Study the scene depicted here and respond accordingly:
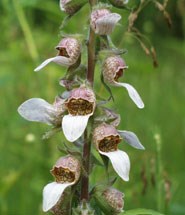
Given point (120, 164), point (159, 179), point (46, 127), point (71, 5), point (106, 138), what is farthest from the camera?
point (46, 127)

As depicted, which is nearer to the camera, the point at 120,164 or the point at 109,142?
the point at 120,164

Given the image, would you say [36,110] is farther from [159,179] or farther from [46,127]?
[46,127]

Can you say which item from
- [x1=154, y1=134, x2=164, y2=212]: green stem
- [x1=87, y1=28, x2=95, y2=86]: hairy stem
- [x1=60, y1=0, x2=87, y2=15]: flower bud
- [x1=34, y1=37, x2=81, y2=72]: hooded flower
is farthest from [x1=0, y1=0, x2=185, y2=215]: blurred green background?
[x1=60, y1=0, x2=87, y2=15]: flower bud

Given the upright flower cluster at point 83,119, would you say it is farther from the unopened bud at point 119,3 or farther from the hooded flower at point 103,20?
the unopened bud at point 119,3

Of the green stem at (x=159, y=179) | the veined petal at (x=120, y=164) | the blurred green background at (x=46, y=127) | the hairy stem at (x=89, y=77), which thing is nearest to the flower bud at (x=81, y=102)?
the hairy stem at (x=89, y=77)

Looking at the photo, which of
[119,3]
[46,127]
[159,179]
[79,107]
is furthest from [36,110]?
[46,127]

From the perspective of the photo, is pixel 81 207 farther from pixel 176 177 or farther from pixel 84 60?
pixel 176 177

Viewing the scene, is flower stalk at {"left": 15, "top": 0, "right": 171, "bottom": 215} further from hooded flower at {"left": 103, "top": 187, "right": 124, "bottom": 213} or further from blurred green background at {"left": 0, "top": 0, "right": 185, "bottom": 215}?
blurred green background at {"left": 0, "top": 0, "right": 185, "bottom": 215}
